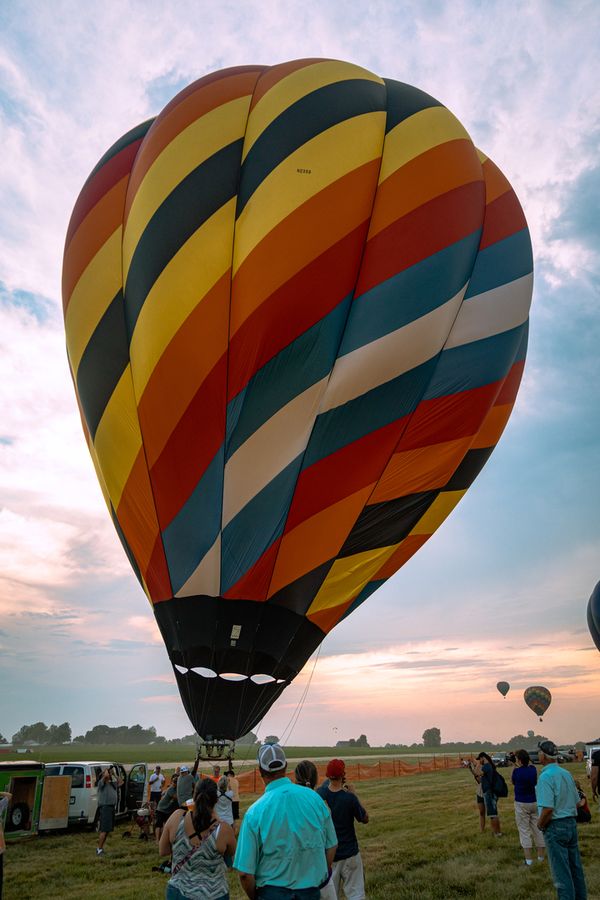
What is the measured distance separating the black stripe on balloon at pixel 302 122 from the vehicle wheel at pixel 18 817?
11.7m

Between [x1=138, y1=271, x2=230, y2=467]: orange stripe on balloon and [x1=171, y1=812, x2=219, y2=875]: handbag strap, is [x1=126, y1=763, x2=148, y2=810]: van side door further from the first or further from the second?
[x1=171, y1=812, x2=219, y2=875]: handbag strap

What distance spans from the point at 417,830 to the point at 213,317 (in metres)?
9.50

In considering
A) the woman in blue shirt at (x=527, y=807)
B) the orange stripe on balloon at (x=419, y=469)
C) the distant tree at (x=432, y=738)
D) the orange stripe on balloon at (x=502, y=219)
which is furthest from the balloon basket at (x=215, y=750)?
the distant tree at (x=432, y=738)

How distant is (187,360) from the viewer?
Answer: 823 cm

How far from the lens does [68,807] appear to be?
1298cm

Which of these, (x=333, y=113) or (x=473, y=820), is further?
(x=473, y=820)

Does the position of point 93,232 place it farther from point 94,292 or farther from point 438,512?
point 438,512

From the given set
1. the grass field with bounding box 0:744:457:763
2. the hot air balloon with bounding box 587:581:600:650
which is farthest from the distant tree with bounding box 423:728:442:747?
the hot air balloon with bounding box 587:581:600:650

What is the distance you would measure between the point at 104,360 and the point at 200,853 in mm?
6885

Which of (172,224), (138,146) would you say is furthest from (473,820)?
(138,146)

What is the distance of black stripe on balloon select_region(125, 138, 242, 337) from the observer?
862cm

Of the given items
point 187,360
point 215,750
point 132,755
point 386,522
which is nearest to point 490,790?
point 386,522

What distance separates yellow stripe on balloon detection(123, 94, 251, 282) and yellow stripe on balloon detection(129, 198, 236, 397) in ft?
2.90

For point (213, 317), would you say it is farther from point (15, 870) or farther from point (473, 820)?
point (473, 820)
